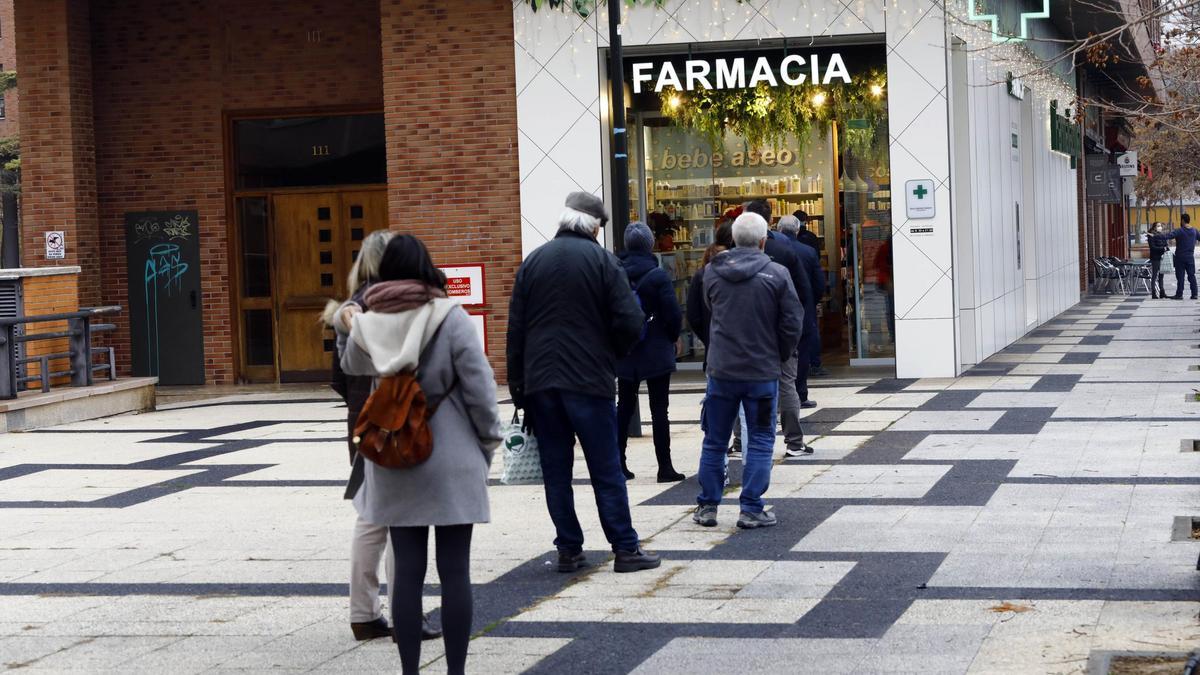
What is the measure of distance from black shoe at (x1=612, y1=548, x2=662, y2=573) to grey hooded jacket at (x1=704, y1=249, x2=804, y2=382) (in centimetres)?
134

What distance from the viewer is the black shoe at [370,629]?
21.9 feet

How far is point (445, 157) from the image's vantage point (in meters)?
19.1

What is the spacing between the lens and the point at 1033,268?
27594mm

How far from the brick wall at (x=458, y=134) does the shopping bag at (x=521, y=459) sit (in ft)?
31.9

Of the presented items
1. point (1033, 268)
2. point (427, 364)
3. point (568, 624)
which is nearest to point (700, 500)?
point (568, 624)

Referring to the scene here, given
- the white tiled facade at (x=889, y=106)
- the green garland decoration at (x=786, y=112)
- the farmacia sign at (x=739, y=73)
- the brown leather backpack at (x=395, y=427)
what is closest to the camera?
the brown leather backpack at (x=395, y=427)

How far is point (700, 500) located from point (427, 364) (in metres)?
3.92

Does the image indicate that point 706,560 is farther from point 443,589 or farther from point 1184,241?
point 1184,241

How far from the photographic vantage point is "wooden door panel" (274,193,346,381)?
69.7ft

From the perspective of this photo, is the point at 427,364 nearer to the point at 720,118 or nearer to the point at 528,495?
the point at 528,495

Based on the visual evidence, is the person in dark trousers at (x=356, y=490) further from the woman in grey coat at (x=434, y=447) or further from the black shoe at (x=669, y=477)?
the black shoe at (x=669, y=477)

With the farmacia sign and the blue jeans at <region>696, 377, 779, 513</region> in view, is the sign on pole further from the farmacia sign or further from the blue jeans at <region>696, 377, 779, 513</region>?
the blue jeans at <region>696, 377, 779, 513</region>

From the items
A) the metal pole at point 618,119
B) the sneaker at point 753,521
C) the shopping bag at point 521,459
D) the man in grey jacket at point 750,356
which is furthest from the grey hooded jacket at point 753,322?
the metal pole at point 618,119

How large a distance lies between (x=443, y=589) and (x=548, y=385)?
2.31 metres
